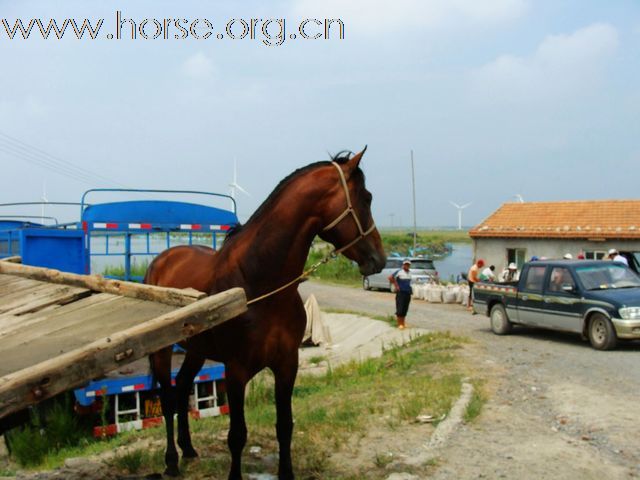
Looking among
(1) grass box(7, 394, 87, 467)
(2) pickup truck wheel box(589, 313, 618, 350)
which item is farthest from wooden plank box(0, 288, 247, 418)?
(2) pickup truck wheel box(589, 313, 618, 350)

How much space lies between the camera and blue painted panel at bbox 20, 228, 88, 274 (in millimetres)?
9133

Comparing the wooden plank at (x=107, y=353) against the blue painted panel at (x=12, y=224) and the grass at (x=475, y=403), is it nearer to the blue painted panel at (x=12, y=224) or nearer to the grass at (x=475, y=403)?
the grass at (x=475, y=403)

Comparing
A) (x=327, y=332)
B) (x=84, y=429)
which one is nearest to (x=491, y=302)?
(x=327, y=332)

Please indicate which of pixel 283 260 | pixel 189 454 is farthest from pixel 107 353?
pixel 189 454

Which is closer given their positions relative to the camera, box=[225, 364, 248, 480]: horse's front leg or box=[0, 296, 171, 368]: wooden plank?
box=[0, 296, 171, 368]: wooden plank

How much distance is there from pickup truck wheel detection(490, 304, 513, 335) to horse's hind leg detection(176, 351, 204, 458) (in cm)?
954

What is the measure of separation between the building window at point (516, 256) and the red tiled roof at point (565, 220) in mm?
745

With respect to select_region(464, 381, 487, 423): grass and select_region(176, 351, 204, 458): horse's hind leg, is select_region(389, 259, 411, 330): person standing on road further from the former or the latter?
select_region(176, 351, 204, 458): horse's hind leg

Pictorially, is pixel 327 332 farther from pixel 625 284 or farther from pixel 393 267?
pixel 393 267

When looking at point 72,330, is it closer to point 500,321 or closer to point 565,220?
point 500,321

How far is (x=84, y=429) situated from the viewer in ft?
26.8

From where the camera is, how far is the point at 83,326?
11.4 ft

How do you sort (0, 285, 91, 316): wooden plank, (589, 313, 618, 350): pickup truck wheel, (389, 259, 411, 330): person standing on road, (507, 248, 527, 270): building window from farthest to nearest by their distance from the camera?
(507, 248, 527, 270): building window → (389, 259, 411, 330): person standing on road → (589, 313, 618, 350): pickup truck wheel → (0, 285, 91, 316): wooden plank

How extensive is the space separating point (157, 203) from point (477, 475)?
638 cm
